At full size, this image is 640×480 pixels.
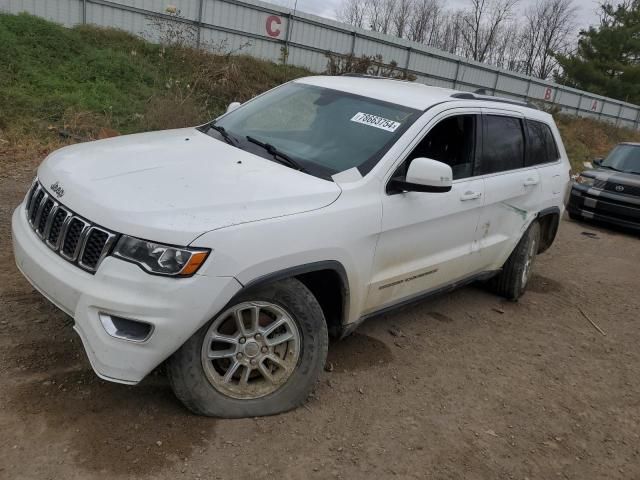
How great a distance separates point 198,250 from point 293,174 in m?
0.93

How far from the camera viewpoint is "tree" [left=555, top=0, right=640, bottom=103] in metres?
37.9

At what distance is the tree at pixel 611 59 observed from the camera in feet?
124

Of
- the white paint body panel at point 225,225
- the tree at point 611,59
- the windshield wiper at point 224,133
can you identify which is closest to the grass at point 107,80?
the windshield wiper at point 224,133

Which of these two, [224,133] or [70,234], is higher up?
→ [224,133]

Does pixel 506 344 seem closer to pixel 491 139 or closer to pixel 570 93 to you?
pixel 491 139

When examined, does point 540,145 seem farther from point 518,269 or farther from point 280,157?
point 280,157

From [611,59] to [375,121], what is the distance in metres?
41.5

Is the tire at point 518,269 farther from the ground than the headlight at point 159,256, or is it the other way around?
the headlight at point 159,256

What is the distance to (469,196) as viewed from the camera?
13.6ft

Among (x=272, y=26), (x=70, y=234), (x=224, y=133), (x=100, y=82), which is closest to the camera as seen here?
(x=70, y=234)

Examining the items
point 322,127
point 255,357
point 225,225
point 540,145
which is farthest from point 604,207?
point 225,225

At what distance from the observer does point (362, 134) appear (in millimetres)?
3736

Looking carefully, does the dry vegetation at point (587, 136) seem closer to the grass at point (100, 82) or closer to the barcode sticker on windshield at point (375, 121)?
the grass at point (100, 82)

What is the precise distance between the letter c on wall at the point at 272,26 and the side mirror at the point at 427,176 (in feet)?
45.5
